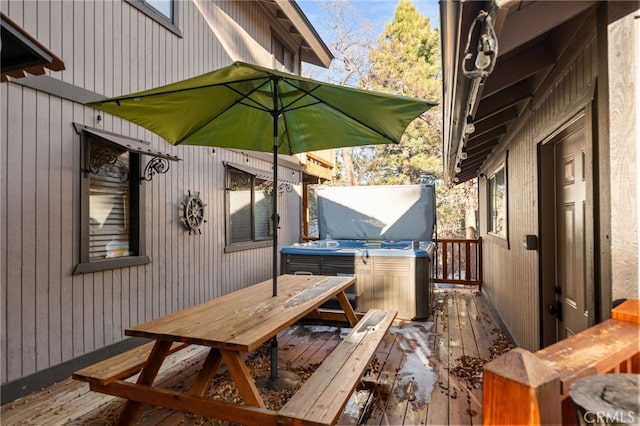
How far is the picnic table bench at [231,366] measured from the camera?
1775 millimetres

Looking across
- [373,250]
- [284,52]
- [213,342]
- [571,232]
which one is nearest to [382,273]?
[373,250]

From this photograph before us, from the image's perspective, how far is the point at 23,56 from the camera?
1976 mm

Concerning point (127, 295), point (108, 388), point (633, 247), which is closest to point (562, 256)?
point (633, 247)

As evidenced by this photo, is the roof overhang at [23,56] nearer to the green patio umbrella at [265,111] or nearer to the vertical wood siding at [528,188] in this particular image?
the green patio umbrella at [265,111]

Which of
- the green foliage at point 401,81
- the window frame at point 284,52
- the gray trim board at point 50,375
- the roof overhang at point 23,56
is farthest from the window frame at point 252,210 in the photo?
the green foliage at point 401,81

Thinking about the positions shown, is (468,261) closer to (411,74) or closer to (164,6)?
(164,6)

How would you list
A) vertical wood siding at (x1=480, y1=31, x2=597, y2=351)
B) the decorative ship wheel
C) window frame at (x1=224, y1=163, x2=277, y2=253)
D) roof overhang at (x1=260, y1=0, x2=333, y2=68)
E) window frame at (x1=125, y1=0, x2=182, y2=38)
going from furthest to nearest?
roof overhang at (x1=260, y1=0, x2=333, y2=68), window frame at (x1=224, y1=163, x2=277, y2=253), the decorative ship wheel, window frame at (x1=125, y1=0, x2=182, y2=38), vertical wood siding at (x1=480, y1=31, x2=597, y2=351)

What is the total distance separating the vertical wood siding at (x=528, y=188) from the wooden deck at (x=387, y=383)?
486 mm

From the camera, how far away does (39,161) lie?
3.03 m

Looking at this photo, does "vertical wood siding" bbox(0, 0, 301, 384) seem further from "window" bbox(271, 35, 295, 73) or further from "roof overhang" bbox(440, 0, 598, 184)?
"roof overhang" bbox(440, 0, 598, 184)

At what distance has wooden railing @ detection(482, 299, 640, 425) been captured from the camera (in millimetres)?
795

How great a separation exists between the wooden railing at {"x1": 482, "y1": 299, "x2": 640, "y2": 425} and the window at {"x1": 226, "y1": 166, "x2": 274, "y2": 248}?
5.19 meters

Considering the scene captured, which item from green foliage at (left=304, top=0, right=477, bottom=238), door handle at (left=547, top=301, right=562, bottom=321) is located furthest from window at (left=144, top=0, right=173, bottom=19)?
green foliage at (left=304, top=0, right=477, bottom=238)

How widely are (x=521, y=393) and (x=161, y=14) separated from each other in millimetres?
5209
